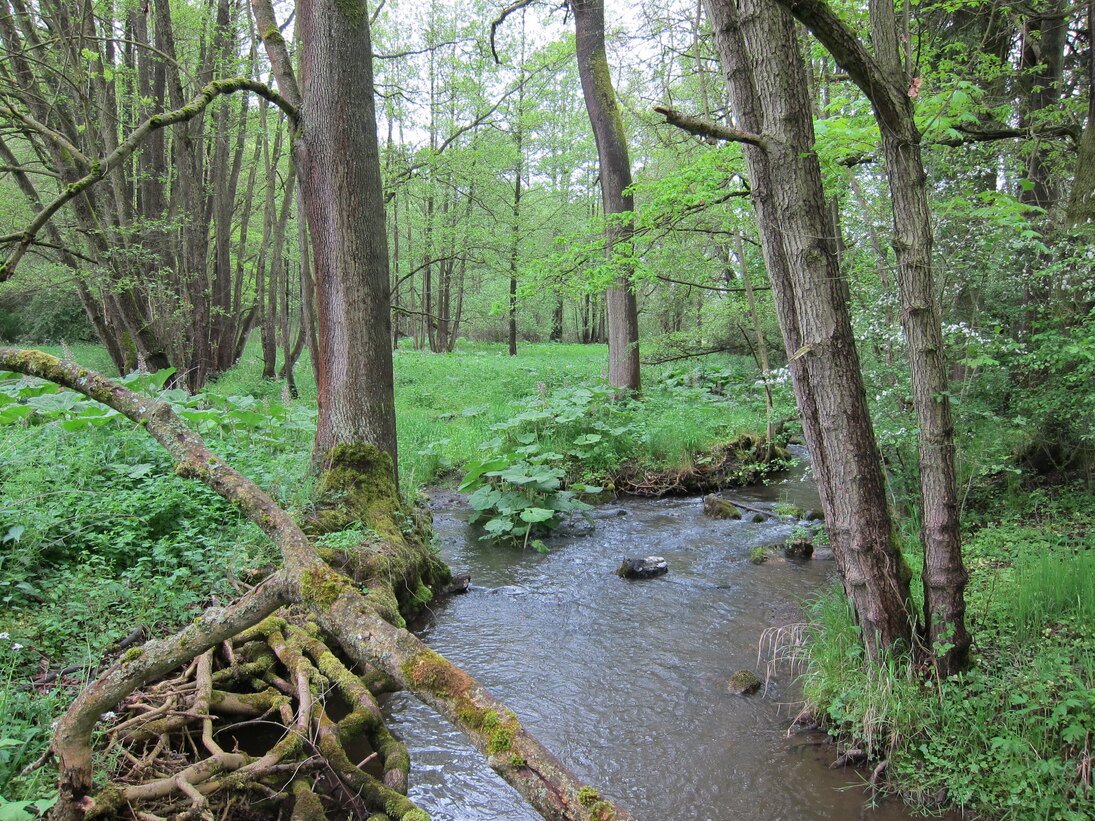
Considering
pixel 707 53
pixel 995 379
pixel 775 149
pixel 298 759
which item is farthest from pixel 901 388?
pixel 707 53

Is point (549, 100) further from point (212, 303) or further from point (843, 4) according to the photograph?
point (843, 4)

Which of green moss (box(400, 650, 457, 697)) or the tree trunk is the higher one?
the tree trunk

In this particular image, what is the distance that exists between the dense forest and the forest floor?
2 cm

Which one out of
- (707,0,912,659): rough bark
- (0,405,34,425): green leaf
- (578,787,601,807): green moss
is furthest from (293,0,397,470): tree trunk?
(578,787,601,807): green moss

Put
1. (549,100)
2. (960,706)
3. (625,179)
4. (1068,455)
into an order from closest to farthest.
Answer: (960,706)
(1068,455)
(625,179)
(549,100)

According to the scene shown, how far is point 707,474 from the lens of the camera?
9.22 meters

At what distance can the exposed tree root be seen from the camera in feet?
29.5

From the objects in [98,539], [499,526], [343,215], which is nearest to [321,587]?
[98,539]

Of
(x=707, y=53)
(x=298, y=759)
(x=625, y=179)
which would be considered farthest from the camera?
(x=625, y=179)

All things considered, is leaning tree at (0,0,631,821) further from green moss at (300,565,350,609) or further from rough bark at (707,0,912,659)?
rough bark at (707,0,912,659)

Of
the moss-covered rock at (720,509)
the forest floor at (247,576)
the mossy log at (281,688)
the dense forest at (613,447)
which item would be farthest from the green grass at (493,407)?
the mossy log at (281,688)

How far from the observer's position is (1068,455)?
6.19 m

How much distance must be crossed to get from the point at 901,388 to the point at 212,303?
47.3ft

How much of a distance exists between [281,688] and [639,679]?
7.55 feet
